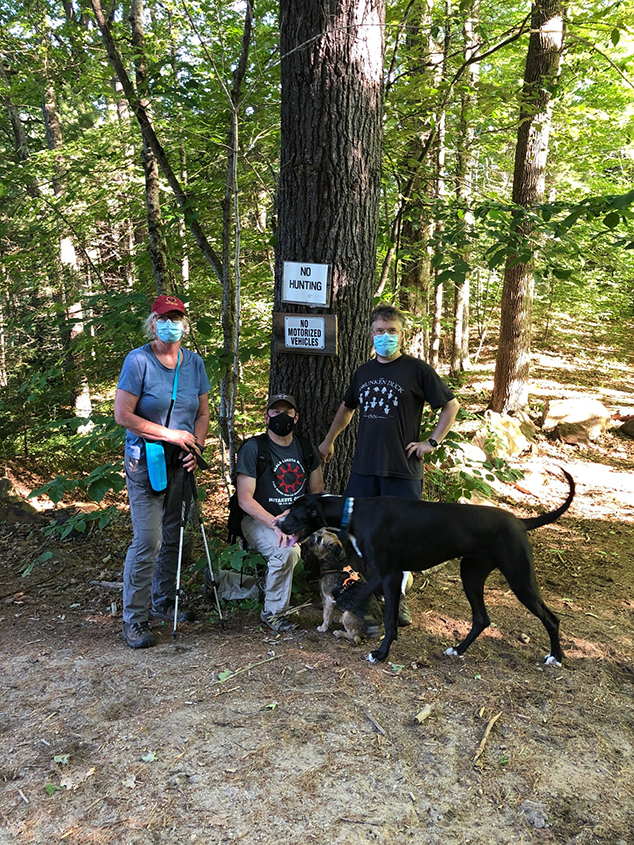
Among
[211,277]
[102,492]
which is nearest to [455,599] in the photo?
[102,492]

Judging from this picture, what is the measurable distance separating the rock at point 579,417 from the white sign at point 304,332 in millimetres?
7392

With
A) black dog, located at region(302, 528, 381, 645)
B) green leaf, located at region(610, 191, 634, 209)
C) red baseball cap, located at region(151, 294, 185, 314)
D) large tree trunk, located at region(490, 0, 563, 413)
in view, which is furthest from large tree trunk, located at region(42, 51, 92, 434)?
large tree trunk, located at region(490, 0, 563, 413)

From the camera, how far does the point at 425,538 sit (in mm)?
3512

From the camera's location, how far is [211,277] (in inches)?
311

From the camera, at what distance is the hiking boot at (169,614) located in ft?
14.6

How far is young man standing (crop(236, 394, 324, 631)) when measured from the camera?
160 inches

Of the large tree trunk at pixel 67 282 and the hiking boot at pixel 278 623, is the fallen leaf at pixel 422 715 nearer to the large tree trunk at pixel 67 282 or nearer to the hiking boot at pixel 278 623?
the hiking boot at pixel 278 623

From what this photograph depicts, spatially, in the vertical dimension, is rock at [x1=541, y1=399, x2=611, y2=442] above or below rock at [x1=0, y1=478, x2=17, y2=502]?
above

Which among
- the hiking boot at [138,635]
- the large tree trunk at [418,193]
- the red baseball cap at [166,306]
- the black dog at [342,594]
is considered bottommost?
the hiking boot at [138,635]

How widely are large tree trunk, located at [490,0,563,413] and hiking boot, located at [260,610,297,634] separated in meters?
7.01

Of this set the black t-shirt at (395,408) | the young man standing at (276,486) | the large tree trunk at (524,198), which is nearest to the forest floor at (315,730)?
the young man standing at (276,486)

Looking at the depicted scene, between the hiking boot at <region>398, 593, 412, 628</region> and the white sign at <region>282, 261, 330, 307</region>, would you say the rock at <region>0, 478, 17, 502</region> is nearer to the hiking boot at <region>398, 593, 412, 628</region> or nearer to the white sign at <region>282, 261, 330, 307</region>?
the white sign at <region>282, 261, 330, 307</region>

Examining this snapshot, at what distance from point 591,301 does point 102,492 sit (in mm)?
12442

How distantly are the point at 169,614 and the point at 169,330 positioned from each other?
2177 mm
